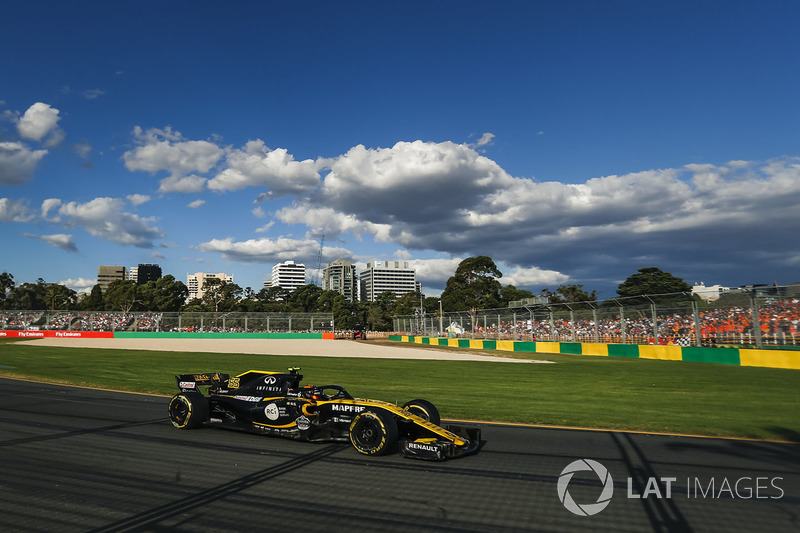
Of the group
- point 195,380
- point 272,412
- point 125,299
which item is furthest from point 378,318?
point 272,412

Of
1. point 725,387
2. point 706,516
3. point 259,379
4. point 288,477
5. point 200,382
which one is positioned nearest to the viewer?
point 706,516

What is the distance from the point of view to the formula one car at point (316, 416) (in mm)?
7520

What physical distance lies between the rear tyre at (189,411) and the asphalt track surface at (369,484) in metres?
0.20

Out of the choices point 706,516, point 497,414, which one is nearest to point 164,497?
point 706,516

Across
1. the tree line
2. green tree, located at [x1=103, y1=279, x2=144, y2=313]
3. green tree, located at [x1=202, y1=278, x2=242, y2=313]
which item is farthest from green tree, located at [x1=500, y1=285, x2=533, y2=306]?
green tree, located at [x1=103, y1=279, x2=144, y2=313]

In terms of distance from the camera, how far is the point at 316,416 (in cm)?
851

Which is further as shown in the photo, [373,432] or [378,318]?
[378,318]

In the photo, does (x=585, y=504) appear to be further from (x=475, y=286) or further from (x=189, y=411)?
(x=475, y=286)

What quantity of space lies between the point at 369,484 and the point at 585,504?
8.66ft

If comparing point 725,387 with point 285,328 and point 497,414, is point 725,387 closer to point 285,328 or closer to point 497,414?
point 497,414

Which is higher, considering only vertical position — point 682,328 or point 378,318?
point 682,328

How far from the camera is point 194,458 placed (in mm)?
7500

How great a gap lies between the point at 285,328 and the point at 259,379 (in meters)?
60.3

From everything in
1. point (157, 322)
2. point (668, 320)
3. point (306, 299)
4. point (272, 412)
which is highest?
point (306, 299)
